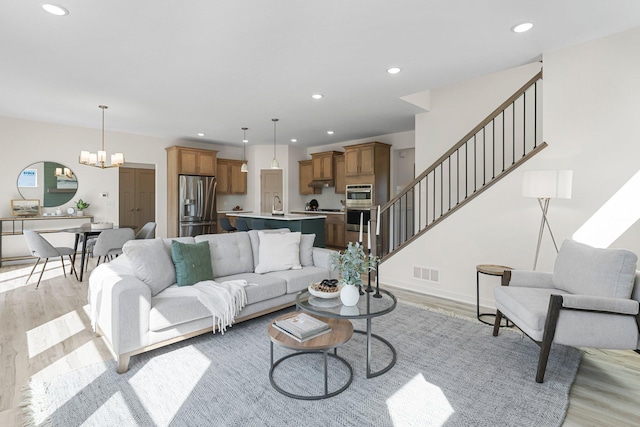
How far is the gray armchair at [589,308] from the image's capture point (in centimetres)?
214

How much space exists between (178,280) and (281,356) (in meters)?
1.17

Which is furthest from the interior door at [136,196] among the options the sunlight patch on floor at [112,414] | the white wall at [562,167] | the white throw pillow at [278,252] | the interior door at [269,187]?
the white wall at [562,167]

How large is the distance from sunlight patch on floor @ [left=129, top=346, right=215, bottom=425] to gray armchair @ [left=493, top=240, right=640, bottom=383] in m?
2.22

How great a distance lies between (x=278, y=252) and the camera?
12.0ft

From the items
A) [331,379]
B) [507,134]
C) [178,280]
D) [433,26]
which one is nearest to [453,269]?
[507,134]

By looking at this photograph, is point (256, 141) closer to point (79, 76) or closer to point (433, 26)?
point (79, 76)

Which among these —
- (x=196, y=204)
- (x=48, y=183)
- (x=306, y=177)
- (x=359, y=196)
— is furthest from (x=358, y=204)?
(x=48, y=183)

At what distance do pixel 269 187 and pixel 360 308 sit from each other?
6676 mm

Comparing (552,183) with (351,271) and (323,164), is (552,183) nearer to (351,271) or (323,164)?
(351,271)

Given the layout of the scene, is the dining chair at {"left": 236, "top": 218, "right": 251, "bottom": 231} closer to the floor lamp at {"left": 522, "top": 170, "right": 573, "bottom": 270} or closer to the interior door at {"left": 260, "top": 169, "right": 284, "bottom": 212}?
the interior door at {"left": 260, "top": 169, "right": 284, "bottom": 212}

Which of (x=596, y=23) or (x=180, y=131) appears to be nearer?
(x=596, y=23)

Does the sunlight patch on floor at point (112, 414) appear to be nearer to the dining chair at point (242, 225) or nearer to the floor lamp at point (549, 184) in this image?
the floor lamp at point (549, 184)

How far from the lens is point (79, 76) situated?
12.6 feet

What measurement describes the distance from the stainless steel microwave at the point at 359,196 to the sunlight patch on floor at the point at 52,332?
521 centimetres
